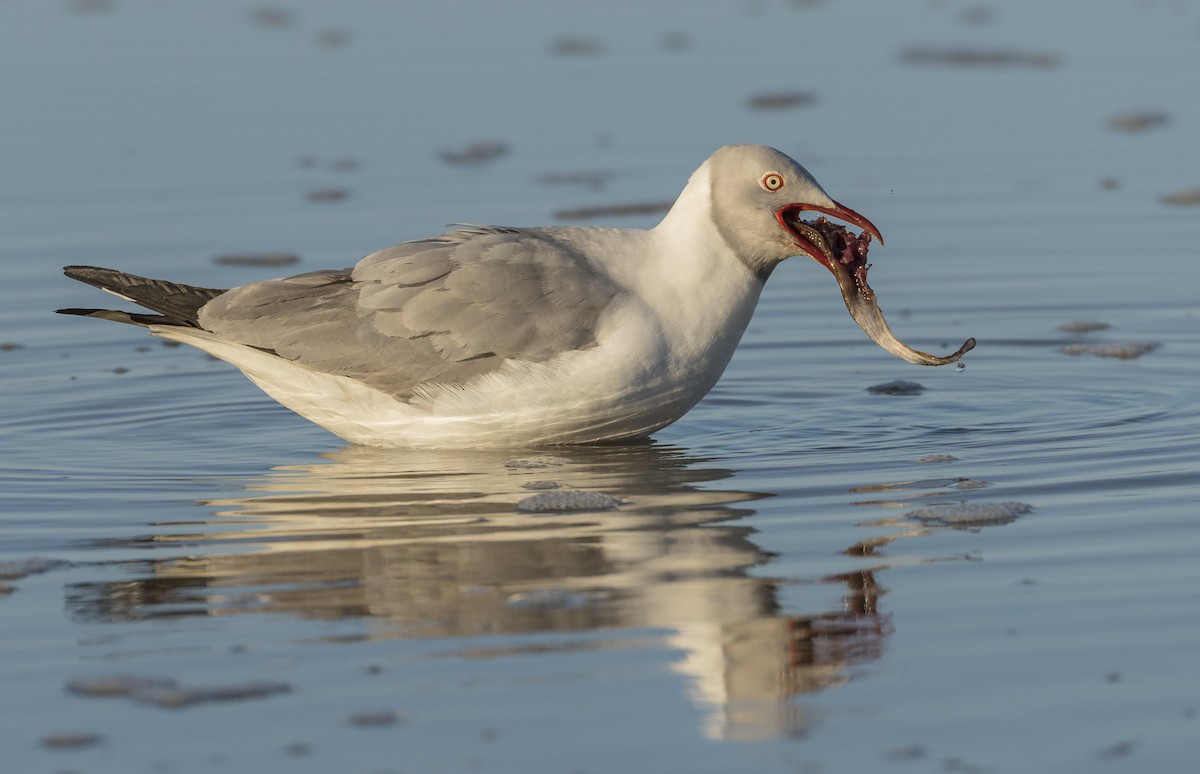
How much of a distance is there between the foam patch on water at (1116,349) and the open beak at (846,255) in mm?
2015

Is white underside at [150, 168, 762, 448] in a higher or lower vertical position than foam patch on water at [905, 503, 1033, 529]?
higher

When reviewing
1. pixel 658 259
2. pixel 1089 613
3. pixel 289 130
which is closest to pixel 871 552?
pixel 1089 613

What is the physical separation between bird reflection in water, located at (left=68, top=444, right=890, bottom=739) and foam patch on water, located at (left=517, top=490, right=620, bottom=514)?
7 centimetres

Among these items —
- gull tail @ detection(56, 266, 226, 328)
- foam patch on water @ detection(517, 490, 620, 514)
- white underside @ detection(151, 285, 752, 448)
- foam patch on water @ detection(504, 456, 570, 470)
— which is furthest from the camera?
gull tail @ detection(56, 266, 226, 328)

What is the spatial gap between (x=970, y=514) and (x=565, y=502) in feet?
4.85

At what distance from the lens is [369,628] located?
5.64 metres

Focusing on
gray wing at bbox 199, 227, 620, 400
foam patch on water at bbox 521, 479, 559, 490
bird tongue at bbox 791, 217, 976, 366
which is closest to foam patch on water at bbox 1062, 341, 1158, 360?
bird tongue at bbox 791, 217, 976, 366

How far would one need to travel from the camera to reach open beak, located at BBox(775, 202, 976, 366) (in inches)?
312

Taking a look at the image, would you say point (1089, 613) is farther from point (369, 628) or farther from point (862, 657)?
point (369, 628)

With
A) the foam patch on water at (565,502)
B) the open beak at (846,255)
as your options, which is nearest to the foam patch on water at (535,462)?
the foam patch on water at (565,502)

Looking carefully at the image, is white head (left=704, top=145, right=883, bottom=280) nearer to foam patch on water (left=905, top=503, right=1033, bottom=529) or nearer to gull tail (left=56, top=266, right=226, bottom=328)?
foam patch on water (left=905, top=503, right=1033, bottom=529)

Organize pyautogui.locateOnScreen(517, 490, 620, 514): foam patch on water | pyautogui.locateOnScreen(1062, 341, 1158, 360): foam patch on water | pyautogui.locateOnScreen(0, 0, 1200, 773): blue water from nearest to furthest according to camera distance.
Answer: pyautogui.locateOnScreen(0, 0, 1200, 773): blue water, pyautogui.locateOnScreen(517, 490, 620, 514): foam patch on water, pyautogui.locateOnScreen(1062, 341, 1158, 360): foam patch on water

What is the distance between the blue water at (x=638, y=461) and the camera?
16.3ft

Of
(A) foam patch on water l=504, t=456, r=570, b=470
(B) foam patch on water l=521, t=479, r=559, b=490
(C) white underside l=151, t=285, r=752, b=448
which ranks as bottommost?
(B) foam patch on water l=521, t=479, r=559, b=490
